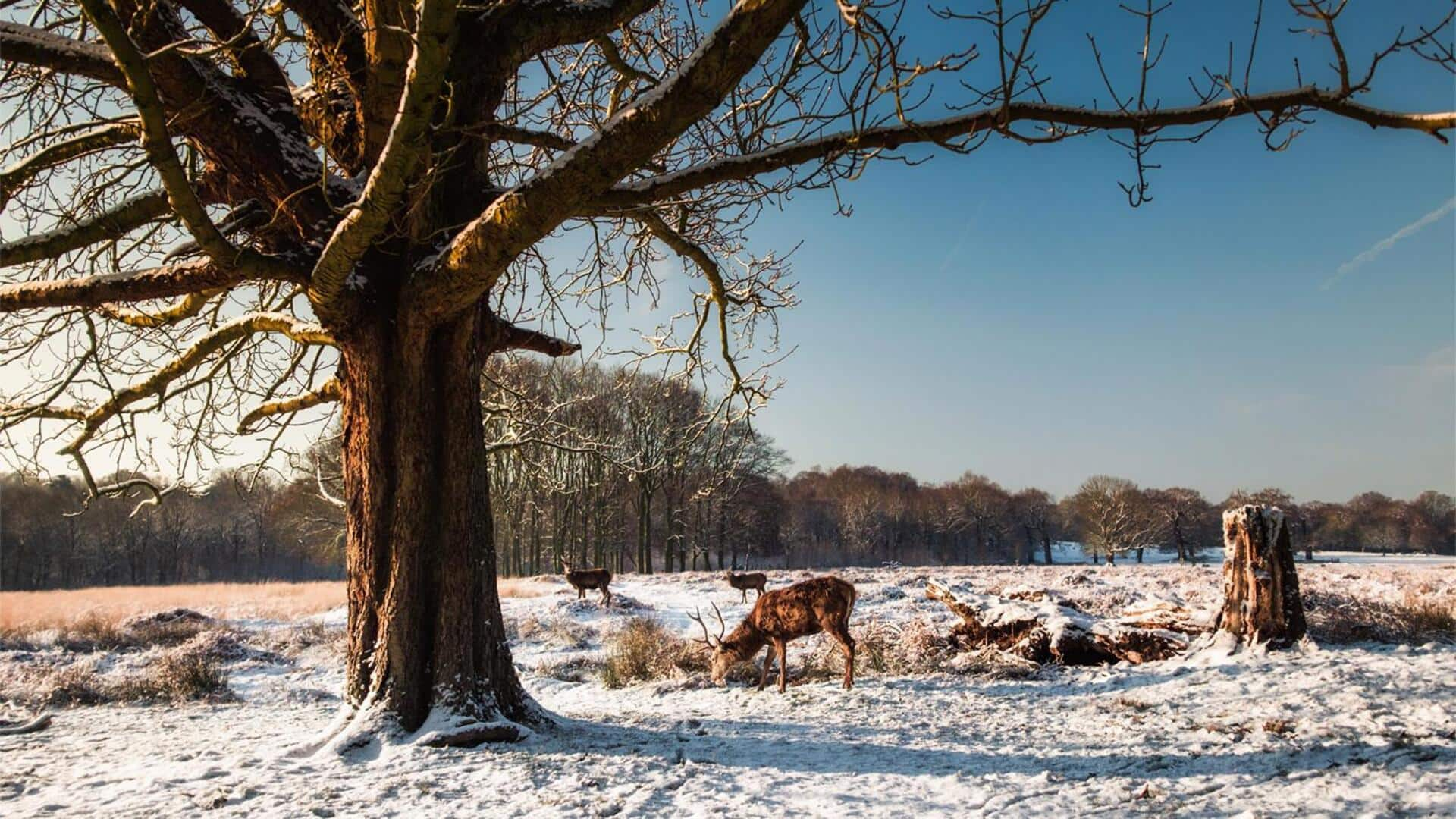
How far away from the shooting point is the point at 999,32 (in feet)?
12.0

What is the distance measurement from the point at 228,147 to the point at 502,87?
1980mm

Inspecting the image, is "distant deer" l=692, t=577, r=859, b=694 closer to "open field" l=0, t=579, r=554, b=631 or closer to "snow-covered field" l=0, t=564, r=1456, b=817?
"snow-covered field" l=0, t=564, r=1456, b=817

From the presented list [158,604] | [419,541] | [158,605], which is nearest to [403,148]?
[419,541]

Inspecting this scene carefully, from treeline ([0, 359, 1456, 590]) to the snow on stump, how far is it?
15.4 m

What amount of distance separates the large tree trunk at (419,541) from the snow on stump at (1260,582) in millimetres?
6472

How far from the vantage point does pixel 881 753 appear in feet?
16.5

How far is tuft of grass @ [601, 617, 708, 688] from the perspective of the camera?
9062 millimetres

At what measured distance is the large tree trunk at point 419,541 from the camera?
213 inches

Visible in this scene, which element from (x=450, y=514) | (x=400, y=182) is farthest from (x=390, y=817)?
(x=400, y=182)

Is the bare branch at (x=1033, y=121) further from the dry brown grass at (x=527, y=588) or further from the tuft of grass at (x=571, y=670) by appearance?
the dry brown grass at (x=527, y=588)

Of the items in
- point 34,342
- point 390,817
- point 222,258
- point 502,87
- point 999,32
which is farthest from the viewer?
point 34,342

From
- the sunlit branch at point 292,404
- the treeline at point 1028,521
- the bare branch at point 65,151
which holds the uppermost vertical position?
the bare branch at point 65,151

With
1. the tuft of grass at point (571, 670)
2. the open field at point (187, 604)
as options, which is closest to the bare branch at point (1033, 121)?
the tuft of grass at point (571, 670)

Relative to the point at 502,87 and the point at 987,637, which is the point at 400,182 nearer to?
the point at 502,87
